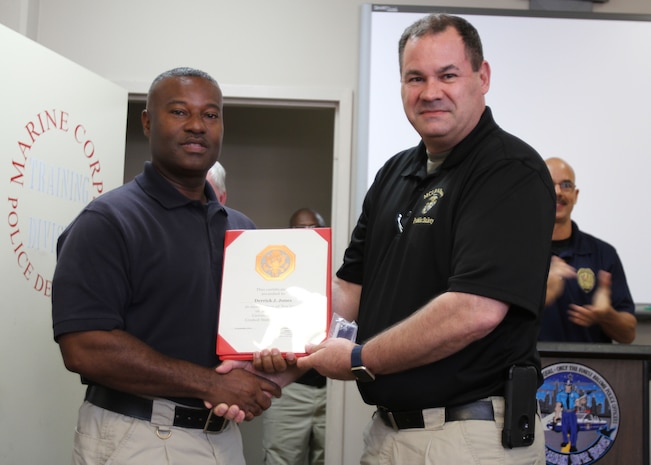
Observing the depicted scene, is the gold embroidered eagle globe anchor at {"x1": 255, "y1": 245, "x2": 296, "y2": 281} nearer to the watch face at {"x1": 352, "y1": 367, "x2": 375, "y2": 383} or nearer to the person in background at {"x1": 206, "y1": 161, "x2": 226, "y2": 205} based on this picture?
the watch face at {"x1": 352, "y1": 367, "x2": 375, "y2": 383}

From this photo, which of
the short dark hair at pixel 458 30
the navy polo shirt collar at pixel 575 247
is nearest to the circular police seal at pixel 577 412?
the navy polo shirt collar at pixel 575 247

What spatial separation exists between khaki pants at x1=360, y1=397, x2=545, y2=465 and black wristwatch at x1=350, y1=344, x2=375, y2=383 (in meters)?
0.16

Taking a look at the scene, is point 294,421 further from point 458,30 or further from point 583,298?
point 458,30

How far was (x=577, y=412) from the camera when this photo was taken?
2949 millimetres

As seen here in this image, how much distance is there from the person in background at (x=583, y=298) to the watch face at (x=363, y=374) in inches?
64.6

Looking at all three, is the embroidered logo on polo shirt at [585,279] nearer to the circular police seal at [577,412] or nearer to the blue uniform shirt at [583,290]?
the blue uniform shirt at [583,290]

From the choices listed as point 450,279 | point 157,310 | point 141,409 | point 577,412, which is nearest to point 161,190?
point 157,310

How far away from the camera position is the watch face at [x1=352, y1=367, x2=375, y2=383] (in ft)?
5.81

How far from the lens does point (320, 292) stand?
2.05 m

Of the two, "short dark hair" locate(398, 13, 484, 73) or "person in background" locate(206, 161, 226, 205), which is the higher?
"short dark hair" locate(398, 13, 484, 73)

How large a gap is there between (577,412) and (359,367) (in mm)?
1530

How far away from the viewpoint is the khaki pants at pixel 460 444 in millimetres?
1697

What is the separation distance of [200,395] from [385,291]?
1.76 feet

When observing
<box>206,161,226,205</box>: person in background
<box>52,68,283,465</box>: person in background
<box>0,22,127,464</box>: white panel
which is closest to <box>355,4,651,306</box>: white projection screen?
<box>206,161,226,205</box>: person in background
